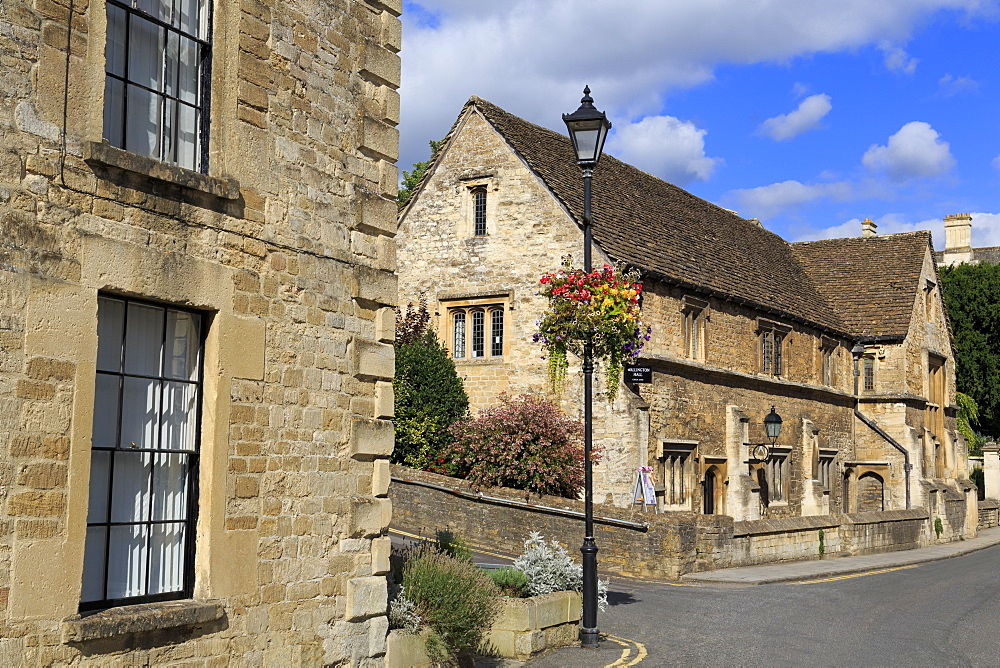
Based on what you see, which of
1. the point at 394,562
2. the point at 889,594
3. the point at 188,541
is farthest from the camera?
the point at 889,594

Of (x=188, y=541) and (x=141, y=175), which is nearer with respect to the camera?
(x=141, y=175)

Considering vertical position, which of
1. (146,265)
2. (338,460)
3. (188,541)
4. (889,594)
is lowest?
(889,594)

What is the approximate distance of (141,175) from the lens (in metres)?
7.32

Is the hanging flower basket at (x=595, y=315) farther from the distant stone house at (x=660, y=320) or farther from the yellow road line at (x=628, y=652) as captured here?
the distant stone house at (x=660, y=320)

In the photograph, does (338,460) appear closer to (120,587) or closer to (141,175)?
(120,587)

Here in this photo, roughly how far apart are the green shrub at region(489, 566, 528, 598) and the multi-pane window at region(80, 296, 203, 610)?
5.32 meters

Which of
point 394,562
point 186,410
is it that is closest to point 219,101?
point 186,410

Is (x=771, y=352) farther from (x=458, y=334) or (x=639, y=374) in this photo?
(x=458, y=334)

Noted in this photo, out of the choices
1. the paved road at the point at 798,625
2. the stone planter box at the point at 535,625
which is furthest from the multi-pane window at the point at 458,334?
the stone planter box at the point at 535,625

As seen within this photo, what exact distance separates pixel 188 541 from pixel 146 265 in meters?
2.15

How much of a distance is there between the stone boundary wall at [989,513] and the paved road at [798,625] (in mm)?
25086

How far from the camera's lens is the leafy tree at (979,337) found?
167 ft

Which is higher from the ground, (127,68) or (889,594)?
(127,68)

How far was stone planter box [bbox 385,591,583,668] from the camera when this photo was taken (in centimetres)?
1167
